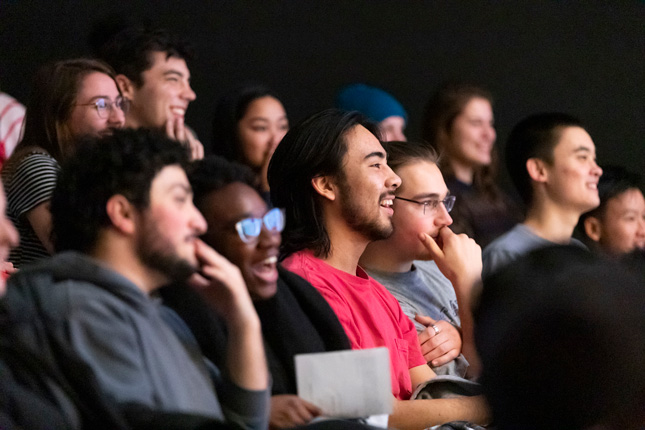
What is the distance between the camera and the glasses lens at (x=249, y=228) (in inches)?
63.5

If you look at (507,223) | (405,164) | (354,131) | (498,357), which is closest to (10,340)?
(498,357)

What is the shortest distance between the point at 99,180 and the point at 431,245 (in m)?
1.29

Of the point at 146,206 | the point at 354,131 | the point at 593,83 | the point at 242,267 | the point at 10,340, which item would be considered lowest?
the point at 10,340

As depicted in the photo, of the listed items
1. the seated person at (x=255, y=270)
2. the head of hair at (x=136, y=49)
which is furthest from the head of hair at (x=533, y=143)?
the seated person at (x=255, y=270)

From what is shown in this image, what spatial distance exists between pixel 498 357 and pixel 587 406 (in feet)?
0.44

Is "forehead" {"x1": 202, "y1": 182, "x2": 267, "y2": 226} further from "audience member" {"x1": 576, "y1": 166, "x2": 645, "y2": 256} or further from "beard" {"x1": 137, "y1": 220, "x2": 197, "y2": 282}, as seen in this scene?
"audience member" {"x1": 576, "y1": 166, "x2": 645, "y2": 256}

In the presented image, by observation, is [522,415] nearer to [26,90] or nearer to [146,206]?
[146,206]

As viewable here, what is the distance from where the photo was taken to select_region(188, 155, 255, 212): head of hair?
1.61 meters

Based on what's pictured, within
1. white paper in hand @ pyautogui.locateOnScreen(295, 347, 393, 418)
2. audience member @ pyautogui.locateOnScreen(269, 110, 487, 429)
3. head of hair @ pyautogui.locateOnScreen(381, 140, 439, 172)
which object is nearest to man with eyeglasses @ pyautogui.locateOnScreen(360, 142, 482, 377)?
head of hair @ pyautogui.locateOnScreen(381, 140, 439, 172)

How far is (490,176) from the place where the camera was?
12.4 ft

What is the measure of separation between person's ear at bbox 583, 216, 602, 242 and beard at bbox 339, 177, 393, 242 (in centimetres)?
149

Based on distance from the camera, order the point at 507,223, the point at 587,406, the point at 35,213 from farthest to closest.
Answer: the point at 507,223, the point at 35,213, the point at 587,406

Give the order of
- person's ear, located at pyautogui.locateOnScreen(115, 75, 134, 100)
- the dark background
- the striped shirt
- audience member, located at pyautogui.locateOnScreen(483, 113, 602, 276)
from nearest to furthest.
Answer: the striped shirt < person's ear, located at pyautogui.locateOnScreen(115, 75, 134, 100) < audience member, located at pyautogui.locateOnScreen(483, 113, 602, 276) < the dark background

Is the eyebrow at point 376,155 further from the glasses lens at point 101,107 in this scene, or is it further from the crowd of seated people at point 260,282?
the glasses lens at point 101,107
